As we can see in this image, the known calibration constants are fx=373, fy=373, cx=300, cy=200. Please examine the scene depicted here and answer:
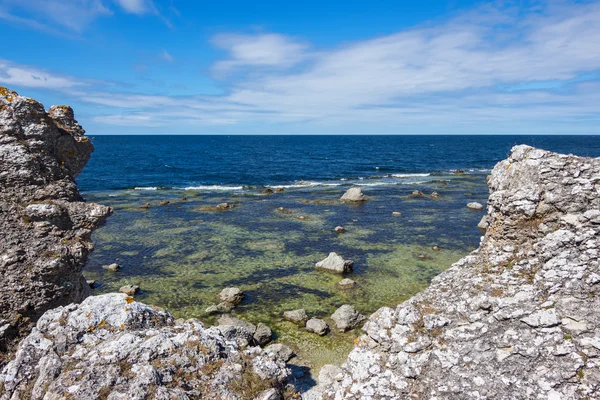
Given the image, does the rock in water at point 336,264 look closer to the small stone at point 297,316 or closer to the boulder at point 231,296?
the small stone at point 297,316

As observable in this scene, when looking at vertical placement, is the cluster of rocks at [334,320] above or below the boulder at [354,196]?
below

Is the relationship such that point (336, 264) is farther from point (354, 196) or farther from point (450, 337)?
point (354, 196)

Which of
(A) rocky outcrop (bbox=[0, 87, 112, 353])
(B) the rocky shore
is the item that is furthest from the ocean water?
(A) rocky outcrop (bbox=[0, 87, 112, 353])

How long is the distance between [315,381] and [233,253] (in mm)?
20538

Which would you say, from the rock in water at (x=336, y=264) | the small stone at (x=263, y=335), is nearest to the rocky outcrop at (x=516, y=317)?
the small stone at (x=263, y=335)

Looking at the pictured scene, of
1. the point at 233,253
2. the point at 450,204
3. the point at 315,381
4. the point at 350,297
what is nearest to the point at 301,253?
the point at 233,253

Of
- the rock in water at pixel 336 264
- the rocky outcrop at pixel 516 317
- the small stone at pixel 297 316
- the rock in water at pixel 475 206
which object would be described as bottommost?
the small stone at pixel 297 316

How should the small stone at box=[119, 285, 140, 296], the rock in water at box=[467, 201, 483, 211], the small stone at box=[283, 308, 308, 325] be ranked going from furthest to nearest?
the rock in water at box=[467, 201, 483, 211]
the small stone at box=[119, 285, 140, 296]
the small stone at box=[283, 308, 308, 325]

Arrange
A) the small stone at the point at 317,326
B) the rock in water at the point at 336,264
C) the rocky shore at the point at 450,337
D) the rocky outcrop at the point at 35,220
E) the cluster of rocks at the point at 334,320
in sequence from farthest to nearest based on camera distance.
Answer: the rock in water at the point at 336,264, the cluster of rocks at the point at 334,320, the small stone at the point at 317,326, the rocky outcrop at the point at 35,220, the rocky shore at the point at 450,337

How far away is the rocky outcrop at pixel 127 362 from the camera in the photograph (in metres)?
8.16

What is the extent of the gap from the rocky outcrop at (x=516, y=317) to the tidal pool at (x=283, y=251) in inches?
440

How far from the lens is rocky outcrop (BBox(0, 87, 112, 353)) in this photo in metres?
12.2

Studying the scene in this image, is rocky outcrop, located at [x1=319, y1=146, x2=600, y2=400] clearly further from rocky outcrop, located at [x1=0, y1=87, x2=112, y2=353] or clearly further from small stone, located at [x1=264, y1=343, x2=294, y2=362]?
small stone, located at [x1=264, y1=343, x2=294, y2=362]

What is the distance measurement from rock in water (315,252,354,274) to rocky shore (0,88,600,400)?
67.5 ft
